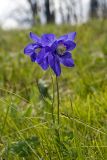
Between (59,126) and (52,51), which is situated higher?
(52,51)

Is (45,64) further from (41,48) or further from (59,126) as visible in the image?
(59,126)

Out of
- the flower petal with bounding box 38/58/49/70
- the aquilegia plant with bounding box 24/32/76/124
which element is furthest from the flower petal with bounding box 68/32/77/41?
the flower petal with bounding box 38/58/49/70

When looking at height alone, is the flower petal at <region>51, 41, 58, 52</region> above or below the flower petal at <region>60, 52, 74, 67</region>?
above

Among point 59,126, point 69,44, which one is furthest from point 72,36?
point 59,126

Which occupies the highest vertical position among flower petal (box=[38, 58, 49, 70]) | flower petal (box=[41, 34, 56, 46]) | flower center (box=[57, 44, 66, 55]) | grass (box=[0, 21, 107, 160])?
flower petal (box=[41, 34, 56, 46])

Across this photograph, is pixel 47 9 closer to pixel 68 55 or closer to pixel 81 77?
pixel 81 77

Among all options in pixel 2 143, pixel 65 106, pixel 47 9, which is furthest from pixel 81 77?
pixel 47 9

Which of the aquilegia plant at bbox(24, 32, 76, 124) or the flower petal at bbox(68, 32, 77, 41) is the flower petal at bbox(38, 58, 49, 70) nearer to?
the aquilegia plant at bbox(24, 32, 76, 124)

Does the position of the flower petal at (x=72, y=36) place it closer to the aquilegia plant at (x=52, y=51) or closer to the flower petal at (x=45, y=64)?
the aquilegia plant at (x=52, y=51)
